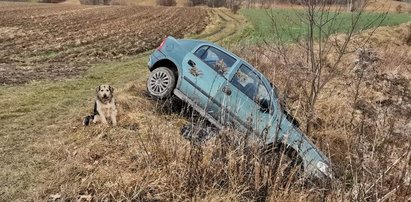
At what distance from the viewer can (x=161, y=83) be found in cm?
897

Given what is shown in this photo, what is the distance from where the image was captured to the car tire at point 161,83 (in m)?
8.82

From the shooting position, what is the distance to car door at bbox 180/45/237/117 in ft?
26.9

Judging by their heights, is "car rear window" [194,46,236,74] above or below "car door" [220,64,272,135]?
above

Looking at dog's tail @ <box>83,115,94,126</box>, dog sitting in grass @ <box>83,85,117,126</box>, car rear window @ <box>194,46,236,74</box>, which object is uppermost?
car rear window @ <box>194,46,236,74</box>

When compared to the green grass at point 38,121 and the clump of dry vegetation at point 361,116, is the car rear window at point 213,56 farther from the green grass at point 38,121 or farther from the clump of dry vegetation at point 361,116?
the green grass at point 38,121

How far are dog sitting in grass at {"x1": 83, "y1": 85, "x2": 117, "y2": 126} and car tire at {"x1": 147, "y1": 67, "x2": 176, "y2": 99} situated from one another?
1.58 m

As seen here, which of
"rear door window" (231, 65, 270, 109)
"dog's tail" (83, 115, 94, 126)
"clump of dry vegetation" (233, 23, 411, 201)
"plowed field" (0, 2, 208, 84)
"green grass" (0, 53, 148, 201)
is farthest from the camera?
"plowed field" (0, 2, 208, 84)

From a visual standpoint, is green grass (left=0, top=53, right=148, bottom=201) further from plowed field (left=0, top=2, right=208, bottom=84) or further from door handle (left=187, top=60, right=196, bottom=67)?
door handle (left=187, top=60, right=196, bottom=67)

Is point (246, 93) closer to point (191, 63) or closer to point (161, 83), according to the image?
point (191, 63)

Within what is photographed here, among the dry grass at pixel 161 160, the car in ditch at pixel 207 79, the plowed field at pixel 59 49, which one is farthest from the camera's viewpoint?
the plowed field at pixel 59 49

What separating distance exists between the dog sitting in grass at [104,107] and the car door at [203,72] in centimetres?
164

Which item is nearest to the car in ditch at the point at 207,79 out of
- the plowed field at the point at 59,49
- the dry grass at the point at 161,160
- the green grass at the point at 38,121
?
the dry grass at the point at 161,160

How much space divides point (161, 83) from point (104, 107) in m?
1.89

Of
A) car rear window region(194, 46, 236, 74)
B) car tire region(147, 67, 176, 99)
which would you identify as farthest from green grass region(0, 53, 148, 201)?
car rear window region(194, 46, 236, 74)
